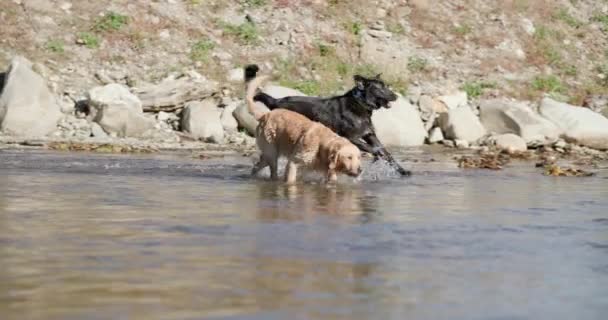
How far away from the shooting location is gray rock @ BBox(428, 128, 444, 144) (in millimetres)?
21391

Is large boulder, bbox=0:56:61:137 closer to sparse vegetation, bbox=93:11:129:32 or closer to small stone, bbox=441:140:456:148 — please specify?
sparse vegetation, bbox=93:11:129:32

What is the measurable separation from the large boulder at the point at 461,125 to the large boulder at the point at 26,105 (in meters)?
7.03

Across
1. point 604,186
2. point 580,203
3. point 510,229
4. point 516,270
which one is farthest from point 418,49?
point 516,270

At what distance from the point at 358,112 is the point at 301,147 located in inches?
94.9

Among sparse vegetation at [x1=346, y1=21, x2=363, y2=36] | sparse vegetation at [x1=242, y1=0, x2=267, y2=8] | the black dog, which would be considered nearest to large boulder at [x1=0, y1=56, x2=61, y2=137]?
the black dog

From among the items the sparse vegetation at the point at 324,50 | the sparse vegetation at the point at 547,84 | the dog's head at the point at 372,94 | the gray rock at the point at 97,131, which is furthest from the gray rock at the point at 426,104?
the dog's head at the point at 372,94

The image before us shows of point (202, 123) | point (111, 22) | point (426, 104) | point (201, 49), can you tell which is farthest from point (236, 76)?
point (426, 104)

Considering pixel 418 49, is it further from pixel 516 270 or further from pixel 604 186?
pixel 516 270

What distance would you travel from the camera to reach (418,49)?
2659 centimetres

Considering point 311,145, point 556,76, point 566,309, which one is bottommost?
point 566,309

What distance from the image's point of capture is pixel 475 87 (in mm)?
25328

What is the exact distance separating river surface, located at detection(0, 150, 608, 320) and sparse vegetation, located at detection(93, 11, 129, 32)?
12009mm

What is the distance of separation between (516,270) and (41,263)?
2.56m

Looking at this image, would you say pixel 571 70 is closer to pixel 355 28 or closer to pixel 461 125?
pixel 355 28
